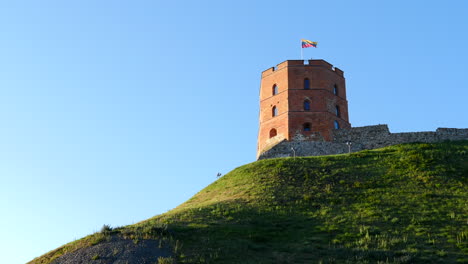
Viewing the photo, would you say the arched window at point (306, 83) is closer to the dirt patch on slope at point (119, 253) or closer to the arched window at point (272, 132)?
the arched window at point (272, 132)

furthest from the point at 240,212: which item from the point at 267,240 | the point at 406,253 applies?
the point at 406,253

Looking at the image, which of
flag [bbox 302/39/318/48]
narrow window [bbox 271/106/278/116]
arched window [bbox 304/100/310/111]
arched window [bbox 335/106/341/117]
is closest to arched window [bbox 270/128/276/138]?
narrow window [bbox 271/106/278/116]

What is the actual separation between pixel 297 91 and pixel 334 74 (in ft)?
13.7

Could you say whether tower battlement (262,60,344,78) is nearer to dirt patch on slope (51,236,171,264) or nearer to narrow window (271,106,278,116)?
→ narrow window (271,106,278,116)

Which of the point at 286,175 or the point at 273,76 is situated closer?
the point at 286,175

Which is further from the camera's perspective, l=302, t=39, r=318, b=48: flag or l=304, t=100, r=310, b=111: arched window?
l=302, t=39, r=318, b=48: flag

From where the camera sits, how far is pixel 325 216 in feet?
79.3

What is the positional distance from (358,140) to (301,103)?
5.35m

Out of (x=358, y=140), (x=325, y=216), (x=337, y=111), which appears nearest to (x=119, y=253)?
(x=325, y=216)

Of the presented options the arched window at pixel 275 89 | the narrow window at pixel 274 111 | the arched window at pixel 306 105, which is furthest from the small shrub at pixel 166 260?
the arched window at pixel 275 89

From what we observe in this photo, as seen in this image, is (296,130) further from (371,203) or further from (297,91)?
(371,203)

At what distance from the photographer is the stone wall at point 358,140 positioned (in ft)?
128

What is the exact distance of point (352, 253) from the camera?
18812 mm

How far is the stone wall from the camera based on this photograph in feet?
128
